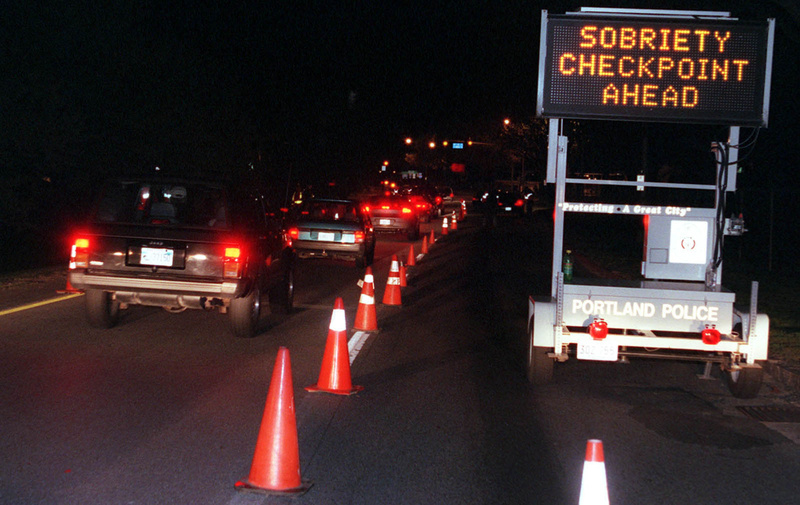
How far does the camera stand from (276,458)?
502 cm

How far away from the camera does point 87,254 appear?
9.48 meters

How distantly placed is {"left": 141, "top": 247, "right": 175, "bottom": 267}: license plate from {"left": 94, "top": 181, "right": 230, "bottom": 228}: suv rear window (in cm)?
37

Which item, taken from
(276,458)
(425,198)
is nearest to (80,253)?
(276,458)

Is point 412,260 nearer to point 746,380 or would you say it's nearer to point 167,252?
point 167,252

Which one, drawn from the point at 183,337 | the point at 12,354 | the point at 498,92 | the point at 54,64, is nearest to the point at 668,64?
the point at 183,337

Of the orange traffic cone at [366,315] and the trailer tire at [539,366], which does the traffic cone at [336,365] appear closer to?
the trailer tire at [539,366]

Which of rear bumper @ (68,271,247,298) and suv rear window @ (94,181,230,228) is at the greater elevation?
suv rear window @ (94,181,230,228)

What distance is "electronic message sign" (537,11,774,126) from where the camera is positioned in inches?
311

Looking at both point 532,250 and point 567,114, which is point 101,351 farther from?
point 532,250

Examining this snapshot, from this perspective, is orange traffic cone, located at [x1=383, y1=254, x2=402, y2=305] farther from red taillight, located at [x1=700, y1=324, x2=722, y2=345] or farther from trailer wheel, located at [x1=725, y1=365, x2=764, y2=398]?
red taillight, located at [x1=700, y1=324, x2=722, y2=345]

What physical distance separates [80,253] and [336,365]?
379 cm

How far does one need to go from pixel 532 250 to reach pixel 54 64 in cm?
1491

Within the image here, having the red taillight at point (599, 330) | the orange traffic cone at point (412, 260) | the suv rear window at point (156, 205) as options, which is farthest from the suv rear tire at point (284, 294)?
the orange traffic cone at point (412, 260)

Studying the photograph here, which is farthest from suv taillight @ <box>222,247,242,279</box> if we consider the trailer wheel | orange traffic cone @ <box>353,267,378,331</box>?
the trailer wheel
